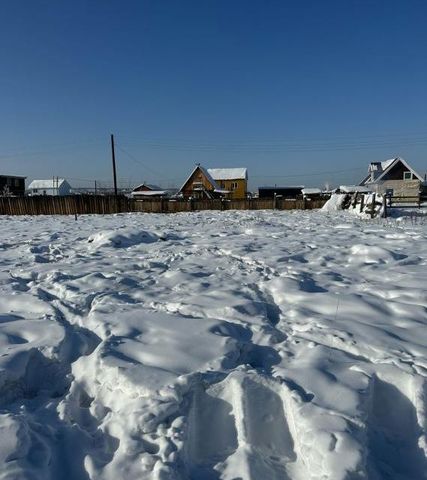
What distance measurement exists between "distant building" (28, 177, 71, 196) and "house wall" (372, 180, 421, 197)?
5611 cm

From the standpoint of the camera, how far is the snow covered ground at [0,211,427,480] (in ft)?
6.01

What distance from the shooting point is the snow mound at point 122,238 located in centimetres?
784

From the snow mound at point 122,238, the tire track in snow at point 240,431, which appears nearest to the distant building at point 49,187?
the snow mound at point 122,238

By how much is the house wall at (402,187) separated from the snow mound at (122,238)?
38935 mm

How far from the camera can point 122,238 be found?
321 inches

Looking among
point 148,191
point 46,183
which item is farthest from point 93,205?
point 46,183

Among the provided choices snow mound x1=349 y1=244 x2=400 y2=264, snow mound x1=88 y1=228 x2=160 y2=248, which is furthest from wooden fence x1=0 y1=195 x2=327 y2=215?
snow mound x1=349 y1=244 x2=400 y2=264

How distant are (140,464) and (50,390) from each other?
1.07m

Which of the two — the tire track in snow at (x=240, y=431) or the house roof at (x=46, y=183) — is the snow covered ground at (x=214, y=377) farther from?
the house roof at (x=46, y=183)

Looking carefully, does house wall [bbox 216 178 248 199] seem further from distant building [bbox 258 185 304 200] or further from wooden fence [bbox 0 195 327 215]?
wooden fence [bbox 0 195 327 215]

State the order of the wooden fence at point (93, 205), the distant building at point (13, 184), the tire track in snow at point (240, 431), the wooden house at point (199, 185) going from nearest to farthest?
1. the tire track in snow at point (240, 431)
2. the wooden fence at point (93, 205)
3. the wooden house at point (199, 185)
4. the distant building at point (13, 184)

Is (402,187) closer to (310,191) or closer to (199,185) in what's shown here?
(199,185)

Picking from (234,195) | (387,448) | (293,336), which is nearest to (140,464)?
(387,448)

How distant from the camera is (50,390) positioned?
99.1 inches
